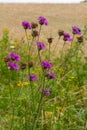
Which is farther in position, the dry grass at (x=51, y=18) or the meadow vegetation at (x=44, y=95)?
the dry grass at (x=51, y=18)

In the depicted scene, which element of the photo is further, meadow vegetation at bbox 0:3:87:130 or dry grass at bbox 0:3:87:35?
dry grass at bbox 0:3:87:35

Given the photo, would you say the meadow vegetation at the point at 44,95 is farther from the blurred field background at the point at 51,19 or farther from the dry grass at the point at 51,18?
the dry grass at the point at 51,18

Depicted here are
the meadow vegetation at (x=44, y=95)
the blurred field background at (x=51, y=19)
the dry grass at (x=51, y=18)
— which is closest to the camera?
the meadow vegetation at (x=44, y=95)

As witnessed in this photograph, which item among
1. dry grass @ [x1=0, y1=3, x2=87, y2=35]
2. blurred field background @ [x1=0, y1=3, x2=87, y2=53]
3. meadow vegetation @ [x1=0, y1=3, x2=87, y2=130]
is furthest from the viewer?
dry grass @ [x1=0, y1=3, x2=87, y2=35]

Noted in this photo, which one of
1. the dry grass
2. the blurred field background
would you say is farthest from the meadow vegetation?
the dry grass

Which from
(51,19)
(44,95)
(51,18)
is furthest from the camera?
(51,18)

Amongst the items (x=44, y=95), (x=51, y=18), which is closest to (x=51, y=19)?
(x=51, y=18)

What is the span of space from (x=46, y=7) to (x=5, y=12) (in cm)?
330

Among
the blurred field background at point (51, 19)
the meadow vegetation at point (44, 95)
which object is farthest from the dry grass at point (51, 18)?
the meadow vegetation at point (44, 95)

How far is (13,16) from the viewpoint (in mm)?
12938

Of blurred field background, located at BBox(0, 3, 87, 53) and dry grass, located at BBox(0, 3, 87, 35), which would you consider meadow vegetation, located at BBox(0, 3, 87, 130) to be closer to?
blurred field background, located at BBox(0, 3, 87, 53)

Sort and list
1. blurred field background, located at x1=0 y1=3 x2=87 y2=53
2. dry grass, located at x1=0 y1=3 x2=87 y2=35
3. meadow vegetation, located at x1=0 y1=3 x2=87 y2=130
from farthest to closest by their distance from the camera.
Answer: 1. dry grass, located at x1=0 y1=3 x2=87 y2=35
2. blurred field background, located at x1=0 y1=3 x2=87 y2=53
3. meadow vegetation, located at x1=0 y1=3 x2=87 y2=130

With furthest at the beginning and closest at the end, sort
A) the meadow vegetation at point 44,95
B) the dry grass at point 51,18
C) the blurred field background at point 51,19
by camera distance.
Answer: the dry grass at point 51,18, the blurred field background at point 51,19, the meadow vegetation at point 44,95

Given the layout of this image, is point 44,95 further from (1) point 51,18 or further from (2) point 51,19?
(1) point 51,18
